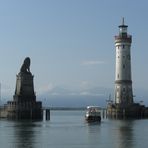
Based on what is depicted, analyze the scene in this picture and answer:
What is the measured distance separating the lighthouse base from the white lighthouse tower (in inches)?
51.2

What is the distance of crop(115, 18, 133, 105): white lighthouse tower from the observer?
15100 centimetres

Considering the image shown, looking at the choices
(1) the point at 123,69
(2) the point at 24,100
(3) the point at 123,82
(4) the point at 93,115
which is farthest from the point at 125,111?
(2) the point at 24,100

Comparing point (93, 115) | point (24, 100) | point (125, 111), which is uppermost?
point (24, 100)

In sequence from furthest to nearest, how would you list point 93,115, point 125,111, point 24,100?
point 125,111
point 24,100
point 93,115

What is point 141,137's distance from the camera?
89312 mm

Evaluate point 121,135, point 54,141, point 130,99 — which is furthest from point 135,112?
point 54,141

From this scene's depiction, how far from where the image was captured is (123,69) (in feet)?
495

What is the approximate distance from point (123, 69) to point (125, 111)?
36.6 ft

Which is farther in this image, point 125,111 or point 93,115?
point 125,111

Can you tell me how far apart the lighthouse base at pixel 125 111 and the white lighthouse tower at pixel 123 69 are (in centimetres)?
130

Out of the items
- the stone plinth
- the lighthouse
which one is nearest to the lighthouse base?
the lighthouse

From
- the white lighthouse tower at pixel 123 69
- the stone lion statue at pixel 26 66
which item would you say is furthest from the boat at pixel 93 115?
the stone lion statue at pixel 26 66

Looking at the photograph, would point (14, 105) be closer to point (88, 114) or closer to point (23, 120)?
point (23, 120)

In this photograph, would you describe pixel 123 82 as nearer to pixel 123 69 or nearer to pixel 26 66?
pixel 123 69
